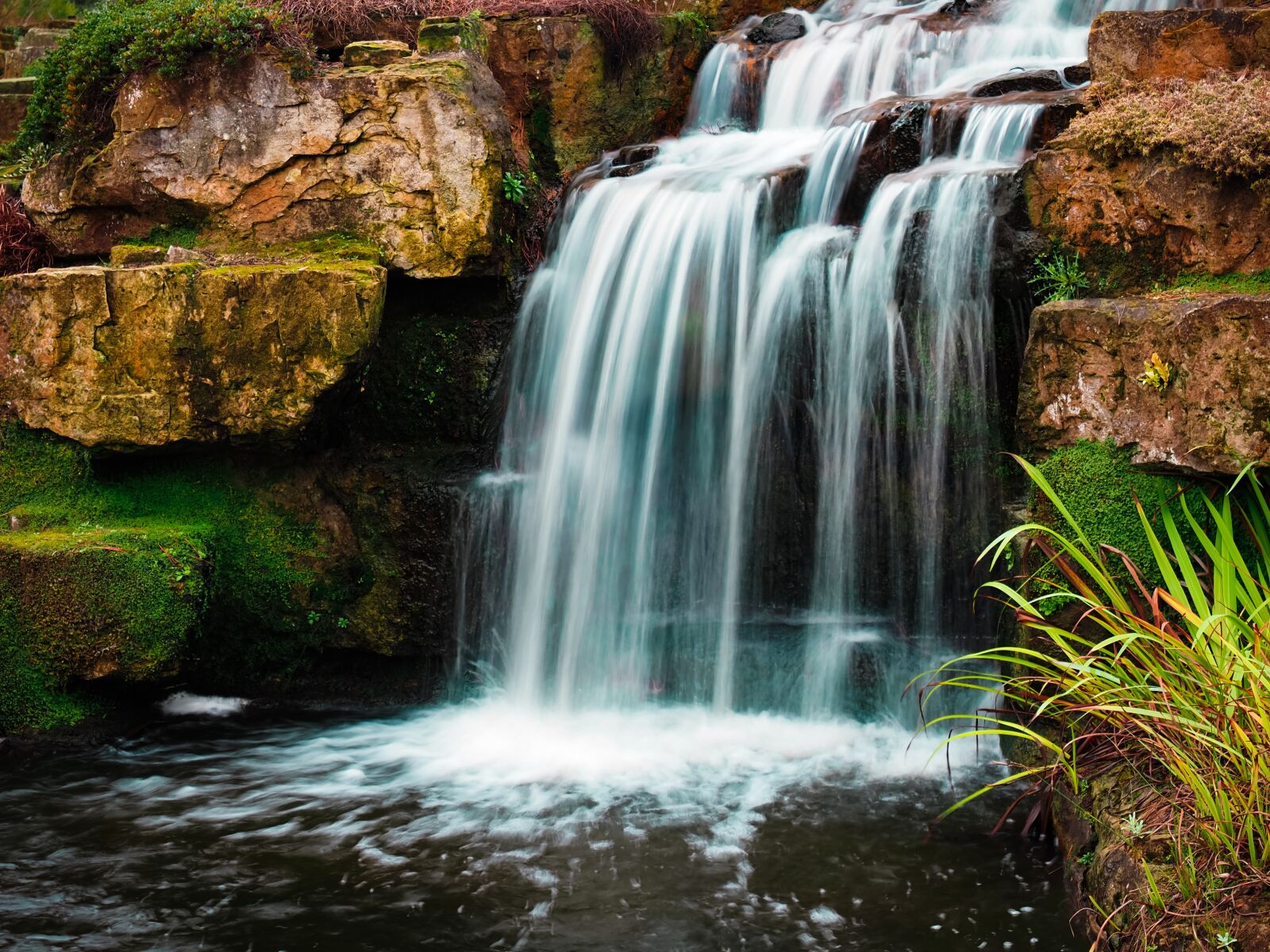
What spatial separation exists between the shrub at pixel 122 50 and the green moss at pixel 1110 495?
5.36 metres

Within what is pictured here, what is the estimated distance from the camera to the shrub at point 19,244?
24.6ft

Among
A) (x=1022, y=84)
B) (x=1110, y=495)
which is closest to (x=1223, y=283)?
(x=1110, y=495)

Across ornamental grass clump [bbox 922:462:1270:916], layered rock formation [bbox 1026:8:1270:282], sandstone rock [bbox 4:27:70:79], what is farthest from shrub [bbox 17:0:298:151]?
ornamental grass clump [bbox 922:462:1270:916]

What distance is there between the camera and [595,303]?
693cm

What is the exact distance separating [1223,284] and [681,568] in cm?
308

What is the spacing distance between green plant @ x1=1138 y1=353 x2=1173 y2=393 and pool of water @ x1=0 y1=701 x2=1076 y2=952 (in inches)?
77.6

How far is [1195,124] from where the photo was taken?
519 cm

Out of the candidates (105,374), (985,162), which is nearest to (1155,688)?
(985,162)

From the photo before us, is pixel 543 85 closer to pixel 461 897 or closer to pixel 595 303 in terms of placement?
pixel 595 303

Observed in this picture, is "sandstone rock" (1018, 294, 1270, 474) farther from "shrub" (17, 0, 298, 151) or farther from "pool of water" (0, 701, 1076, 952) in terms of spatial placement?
"shrub" (17, 0, 298, 151)

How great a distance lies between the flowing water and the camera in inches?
167

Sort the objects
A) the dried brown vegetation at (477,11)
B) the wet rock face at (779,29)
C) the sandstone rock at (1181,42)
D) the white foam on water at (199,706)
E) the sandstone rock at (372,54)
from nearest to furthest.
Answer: the sandstone rock at (1181,42) → the white foam on water at (199,706) → the sandstone rock at (372,54) → the dried brown vegetation at (477,11) → the wet rock face at (779,29)

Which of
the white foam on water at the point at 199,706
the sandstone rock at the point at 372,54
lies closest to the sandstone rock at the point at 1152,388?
the sandstone rock at the point at 372,54

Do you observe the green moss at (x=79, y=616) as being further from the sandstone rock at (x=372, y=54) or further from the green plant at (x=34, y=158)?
the sandstone rock at (x=372, y=54)
